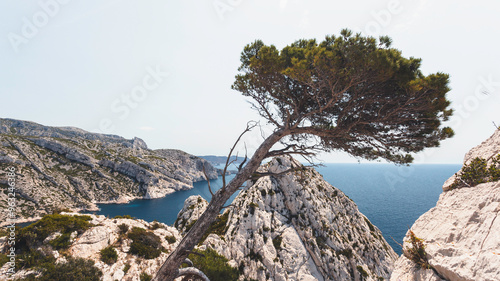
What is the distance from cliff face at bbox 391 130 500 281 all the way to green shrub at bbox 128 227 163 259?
13379 millimetres

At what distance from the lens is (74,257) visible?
1009cm

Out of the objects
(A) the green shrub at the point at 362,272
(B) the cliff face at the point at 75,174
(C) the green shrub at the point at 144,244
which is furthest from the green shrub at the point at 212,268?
(B) the cliff face at the point at 75,174

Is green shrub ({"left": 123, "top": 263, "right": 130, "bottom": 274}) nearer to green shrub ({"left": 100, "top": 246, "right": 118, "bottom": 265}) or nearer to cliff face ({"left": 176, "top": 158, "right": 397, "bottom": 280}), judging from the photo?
green shrub ({"left": 100, "top": 246, "right": 118, "bottom": 265})

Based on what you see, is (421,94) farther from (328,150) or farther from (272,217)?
(272,217)

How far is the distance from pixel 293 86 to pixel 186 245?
9.04 meters

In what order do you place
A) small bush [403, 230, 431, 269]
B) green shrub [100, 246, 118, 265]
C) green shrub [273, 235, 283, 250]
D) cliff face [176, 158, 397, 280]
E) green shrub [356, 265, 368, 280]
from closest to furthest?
small bush [403, 230, 431, 269], green shrub [100, 246, 118, 265], cliff face [176, 158, 397, 280], green shrub [273, 235, 283, 250], green shrub [356, 265, 368, 280]

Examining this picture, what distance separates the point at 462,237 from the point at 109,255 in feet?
51.2

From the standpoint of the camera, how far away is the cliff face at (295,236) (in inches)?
685

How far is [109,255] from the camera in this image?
10.9 meters

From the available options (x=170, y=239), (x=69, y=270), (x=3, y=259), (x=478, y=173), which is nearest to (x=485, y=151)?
(x=478, y=173)

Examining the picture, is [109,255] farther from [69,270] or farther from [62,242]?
[62,242]

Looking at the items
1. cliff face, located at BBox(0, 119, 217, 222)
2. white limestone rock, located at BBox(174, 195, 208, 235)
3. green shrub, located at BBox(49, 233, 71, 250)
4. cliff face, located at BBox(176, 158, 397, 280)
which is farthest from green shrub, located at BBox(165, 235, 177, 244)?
cliff face, located at BBox(0, 119, 217, 222)

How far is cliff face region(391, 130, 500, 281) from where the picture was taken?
3.41 m

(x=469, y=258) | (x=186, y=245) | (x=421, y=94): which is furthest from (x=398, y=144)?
(x=186, y=245)
